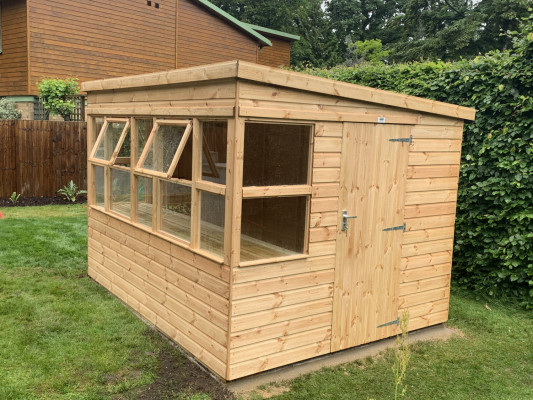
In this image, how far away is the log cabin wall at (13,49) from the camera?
14844 millimetres

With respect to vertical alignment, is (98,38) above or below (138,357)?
above

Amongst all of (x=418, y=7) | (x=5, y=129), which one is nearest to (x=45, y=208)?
(x=5, y=129)

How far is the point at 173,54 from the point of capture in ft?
60.0

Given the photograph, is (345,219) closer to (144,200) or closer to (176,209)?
(176,209)

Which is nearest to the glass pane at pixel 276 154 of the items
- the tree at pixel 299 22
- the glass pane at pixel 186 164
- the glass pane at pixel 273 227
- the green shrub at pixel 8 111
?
the glass pane at pixel 273 227

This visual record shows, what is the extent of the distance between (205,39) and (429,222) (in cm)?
1547

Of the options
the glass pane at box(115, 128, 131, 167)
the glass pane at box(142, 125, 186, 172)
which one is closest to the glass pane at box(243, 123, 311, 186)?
the glass pane at box(142, 125, 186, 172)

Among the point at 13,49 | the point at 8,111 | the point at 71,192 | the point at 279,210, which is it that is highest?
the point at 13,49

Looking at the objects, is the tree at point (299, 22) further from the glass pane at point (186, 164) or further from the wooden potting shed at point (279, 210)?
the glass pane at point (186, 164)

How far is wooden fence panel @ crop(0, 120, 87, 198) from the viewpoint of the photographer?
12.0 meters

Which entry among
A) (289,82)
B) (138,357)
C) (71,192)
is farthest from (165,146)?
(71,192)

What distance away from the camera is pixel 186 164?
4.61 m

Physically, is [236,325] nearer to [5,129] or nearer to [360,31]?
[5,129]

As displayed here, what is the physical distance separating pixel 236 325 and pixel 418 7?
1095 inches
